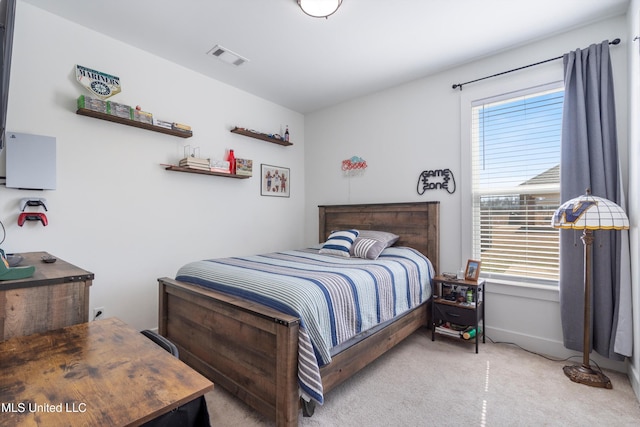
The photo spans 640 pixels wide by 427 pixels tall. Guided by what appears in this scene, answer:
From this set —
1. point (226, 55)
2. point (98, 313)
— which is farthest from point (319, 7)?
point (98, 313)

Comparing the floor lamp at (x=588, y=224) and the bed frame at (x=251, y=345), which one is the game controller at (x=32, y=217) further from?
the floor lamp at (x=588, y=224)

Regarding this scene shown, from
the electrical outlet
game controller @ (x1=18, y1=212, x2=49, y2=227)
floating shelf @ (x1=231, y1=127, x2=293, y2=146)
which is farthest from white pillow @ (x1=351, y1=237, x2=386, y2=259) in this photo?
game controller @ (x1=18, y1=212, x2=49, y2=227)

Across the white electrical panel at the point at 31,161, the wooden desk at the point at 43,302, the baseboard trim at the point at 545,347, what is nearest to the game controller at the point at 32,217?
the white electrical panel at the point at 31,161

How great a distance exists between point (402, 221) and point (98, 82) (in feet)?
9.97

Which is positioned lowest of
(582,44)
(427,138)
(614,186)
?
(614,186)

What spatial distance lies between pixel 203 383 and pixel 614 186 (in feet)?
9.46

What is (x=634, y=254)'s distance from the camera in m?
1.96

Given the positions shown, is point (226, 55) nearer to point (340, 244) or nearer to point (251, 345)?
point (340, 244)

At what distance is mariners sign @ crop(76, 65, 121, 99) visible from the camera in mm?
2406

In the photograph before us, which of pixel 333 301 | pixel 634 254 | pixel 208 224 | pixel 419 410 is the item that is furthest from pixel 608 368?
pixel 208 224

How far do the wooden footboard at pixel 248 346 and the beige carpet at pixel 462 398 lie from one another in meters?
0.15

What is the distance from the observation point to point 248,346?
172 cm

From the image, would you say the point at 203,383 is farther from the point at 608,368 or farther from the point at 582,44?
the point at 582,44

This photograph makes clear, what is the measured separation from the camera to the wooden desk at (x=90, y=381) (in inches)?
26.5
